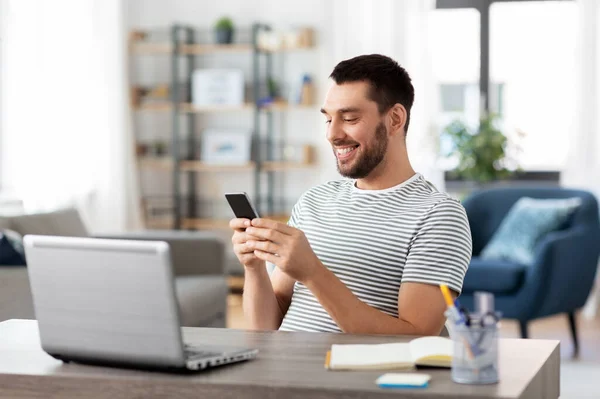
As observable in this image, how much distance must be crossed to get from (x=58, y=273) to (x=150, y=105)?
5322 mm

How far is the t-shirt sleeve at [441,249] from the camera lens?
2008mm

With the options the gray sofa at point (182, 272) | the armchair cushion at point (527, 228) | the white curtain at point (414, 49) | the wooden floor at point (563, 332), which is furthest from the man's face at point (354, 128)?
the white curtain at point (414, 49)

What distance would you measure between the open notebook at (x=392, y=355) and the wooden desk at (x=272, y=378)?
0.06ft

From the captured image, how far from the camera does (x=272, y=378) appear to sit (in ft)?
4.86

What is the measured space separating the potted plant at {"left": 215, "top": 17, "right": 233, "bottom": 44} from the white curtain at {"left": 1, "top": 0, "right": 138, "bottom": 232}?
61 centimetres

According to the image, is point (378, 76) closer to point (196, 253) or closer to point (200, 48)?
point (196, 253)

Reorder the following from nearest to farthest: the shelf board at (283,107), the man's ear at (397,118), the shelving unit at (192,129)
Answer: the man's ear at (397,118) < the shelf board at (283,107) < the shelving unit at (192,129)

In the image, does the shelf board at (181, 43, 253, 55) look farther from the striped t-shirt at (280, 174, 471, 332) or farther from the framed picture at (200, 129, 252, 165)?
the striped t-shirt at (280, 174, 471, 332)

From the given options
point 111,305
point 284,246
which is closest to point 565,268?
point 284,246

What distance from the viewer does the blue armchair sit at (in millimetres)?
4637

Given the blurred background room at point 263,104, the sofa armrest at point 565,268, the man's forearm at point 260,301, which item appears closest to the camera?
the man's forearm at point 260,301

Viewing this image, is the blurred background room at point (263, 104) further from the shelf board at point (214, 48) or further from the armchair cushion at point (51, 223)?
the armchair cushion at point (51, 223)

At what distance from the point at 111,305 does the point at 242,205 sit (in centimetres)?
42

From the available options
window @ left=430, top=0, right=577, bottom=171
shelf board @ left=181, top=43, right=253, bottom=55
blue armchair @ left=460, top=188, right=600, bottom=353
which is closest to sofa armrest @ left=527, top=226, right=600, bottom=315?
blue armchair @ left=460, top=188, right=600, bottom=353
